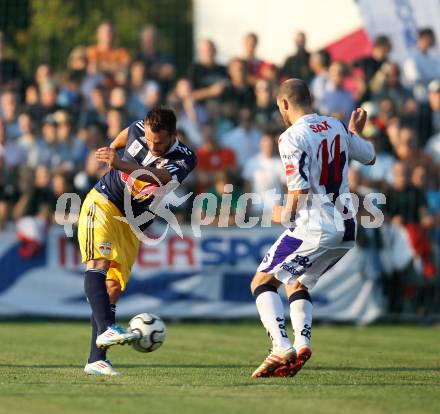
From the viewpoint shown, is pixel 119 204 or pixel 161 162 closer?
pixel 161 162

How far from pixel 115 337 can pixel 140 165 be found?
4.65 ft

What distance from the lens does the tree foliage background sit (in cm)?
1803

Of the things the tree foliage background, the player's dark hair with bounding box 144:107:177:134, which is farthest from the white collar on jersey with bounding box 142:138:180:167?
the tree foliage background

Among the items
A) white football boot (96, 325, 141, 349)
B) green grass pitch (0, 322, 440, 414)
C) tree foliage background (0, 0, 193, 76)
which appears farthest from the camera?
tree foliage background (0, 0, 193, 76)

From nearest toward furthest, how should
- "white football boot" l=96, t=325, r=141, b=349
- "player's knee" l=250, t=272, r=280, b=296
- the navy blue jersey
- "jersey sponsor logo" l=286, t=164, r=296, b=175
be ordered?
"white football boot" l=96, t=325, r=141, b=349 → "jersey sponsor logo" l=286, t=164, r=296, b=175 → the navy blue jersey → "player's knee" l=250, t=272, r=280, b=296

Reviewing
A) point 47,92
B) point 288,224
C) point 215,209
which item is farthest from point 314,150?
point 47,92

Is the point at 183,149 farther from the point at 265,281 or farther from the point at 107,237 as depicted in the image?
the point at 265,281

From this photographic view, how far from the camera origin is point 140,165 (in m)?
8.18

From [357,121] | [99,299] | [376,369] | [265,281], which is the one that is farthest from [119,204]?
[376,369]

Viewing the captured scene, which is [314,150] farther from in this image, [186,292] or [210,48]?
[210,48]

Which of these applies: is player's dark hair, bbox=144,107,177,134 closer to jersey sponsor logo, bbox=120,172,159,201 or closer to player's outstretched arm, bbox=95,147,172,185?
player's outstretched arm, bbox=95,147,172,185

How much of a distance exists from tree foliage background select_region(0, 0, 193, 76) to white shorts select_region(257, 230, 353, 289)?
31.4 feet

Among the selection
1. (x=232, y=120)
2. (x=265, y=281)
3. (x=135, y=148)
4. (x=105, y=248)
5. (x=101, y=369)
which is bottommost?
(x=101, y=369)

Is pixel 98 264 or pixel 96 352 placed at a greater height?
pixel 98 264
